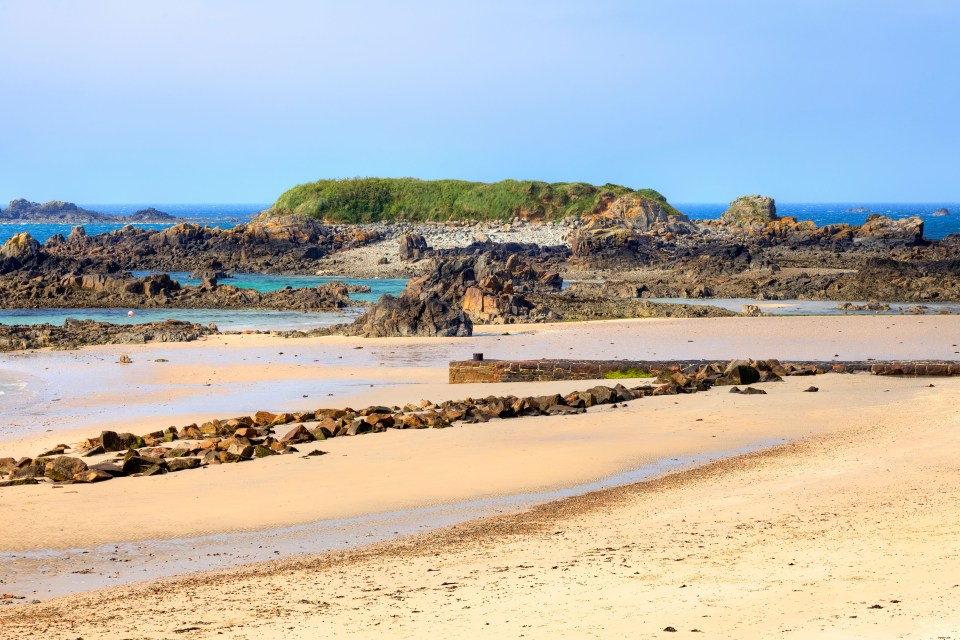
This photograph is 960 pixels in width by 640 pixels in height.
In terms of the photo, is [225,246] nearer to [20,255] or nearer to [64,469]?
[20,255]

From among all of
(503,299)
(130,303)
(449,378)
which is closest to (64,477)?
(449,378)

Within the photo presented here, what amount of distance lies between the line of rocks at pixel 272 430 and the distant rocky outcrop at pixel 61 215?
137422 millimetres

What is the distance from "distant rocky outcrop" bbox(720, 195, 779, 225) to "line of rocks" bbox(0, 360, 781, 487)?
6260 cm

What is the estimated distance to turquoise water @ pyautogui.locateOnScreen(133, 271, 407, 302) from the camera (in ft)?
160

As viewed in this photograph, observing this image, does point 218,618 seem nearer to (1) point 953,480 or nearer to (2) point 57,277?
(1) point 953,480

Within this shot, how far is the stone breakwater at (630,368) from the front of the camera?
18.5 meters

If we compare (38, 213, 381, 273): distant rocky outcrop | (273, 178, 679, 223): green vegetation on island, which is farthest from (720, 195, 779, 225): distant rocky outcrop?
(38, 213, 381, 273): distant rocky outcrop

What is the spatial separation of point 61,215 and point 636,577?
166 metres

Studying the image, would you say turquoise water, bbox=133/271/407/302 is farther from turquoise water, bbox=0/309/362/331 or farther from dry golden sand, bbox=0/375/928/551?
dry golden sand, bbox=0/375/928/551

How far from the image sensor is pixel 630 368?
1927 centimetres

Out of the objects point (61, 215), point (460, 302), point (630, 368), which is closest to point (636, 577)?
point (630, 368)

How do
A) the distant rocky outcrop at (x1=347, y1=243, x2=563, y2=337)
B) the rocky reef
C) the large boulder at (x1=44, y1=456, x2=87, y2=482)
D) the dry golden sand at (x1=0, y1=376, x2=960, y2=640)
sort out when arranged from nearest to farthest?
the dry golden sand at (x1=0, y1=376, x2=960, y2=640), the large boulder at (x1=44, y1=456, x2=87, y2=482), the rocky reef, the distant rocky outcrop at (x1=347, y1=243, x2=563, y2=337)

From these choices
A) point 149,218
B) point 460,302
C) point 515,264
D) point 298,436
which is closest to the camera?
point 298,436

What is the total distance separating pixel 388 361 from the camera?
23.4 m
